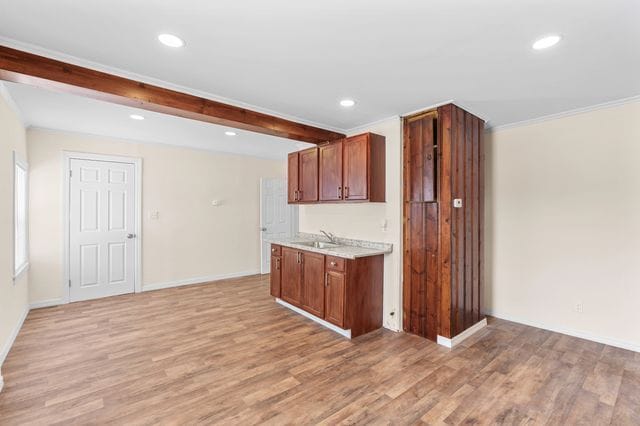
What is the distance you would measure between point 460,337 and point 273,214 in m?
→ 4.38

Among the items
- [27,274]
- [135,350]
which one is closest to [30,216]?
[27,274]

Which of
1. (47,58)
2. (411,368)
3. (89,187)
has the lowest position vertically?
(411,368)

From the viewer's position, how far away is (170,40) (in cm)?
199

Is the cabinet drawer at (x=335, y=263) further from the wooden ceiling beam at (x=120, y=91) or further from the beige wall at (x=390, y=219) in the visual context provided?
the wooden ceiling beam at (x=120, y=91)

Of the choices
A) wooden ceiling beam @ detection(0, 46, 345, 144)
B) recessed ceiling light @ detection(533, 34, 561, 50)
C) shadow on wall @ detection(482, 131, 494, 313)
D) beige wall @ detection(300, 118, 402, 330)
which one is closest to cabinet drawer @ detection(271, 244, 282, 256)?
beige wall @ detection(300, 118, 402, 330)

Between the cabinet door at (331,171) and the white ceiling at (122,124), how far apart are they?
1.05m

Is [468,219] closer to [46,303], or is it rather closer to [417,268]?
[417,268]

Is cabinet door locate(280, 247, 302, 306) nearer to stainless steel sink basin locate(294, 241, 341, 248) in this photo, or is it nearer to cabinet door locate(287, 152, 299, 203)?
stainless steel sink basin locate(294, 241, 341, 248)

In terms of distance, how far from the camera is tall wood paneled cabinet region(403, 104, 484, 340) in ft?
10.2

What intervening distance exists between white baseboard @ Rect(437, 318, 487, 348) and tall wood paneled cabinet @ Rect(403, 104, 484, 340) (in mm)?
51

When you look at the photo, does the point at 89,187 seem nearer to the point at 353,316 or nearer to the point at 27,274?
the point at 27,274

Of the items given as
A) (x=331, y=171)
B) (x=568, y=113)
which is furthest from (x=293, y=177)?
(x=568, y=113)

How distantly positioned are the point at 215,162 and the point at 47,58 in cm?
367

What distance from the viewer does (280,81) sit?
8.55 feet
